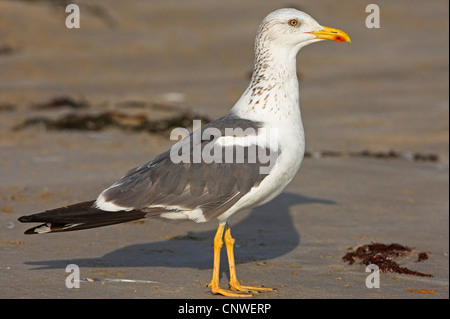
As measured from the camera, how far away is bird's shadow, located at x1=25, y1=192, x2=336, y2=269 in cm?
620

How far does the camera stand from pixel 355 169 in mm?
9875

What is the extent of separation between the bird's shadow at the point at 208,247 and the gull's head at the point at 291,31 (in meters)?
1.89

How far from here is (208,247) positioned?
6.89 m

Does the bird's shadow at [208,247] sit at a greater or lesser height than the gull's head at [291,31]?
lesser

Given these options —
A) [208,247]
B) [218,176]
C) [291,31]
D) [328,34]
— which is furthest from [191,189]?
[328,34]

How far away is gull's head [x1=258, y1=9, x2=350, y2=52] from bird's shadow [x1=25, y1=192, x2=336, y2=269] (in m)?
1.89

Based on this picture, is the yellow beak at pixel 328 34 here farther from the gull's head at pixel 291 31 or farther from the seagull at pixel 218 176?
the seagull at pixel 218 176

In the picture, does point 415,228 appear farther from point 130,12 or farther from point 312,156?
point 130,12

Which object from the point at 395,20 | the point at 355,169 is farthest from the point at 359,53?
the point at 355,169

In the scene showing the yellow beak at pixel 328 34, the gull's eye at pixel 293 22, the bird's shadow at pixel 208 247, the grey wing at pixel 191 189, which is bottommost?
the bird's shadow at pixel 208 247

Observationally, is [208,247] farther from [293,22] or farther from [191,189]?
[293,22]

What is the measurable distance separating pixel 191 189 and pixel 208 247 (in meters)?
1.36

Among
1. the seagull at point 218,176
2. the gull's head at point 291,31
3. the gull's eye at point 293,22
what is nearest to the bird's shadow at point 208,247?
the seagull at point 218,176

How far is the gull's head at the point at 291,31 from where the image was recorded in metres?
6.18
